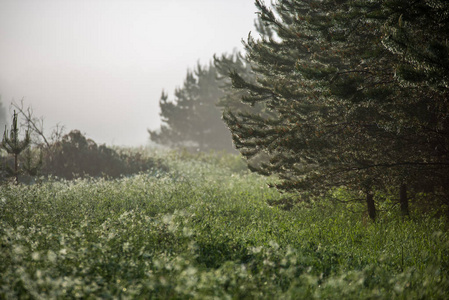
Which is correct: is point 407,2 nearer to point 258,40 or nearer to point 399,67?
point 399,67

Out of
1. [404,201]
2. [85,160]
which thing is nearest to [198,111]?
[85,160]

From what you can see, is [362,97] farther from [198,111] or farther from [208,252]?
[198,111]

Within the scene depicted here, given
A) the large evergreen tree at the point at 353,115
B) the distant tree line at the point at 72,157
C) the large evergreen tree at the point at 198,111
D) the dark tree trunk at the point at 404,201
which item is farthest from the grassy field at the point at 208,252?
the large evergreen tree at the point at 198,111

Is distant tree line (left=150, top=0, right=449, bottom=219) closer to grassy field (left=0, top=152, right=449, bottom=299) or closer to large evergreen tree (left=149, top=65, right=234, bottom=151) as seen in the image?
grassy field (left=0, top=152, right=449, bottom=299)

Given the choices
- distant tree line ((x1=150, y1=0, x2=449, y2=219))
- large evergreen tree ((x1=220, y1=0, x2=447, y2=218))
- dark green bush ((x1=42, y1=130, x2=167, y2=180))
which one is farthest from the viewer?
dark green bush ((x1=42, y1=130, x2=167, y2=180))

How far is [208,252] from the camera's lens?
5184mm

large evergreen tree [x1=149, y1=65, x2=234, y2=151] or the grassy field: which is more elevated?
large evergreen tree [x1=149, y1=65, x2=234, y2=151]

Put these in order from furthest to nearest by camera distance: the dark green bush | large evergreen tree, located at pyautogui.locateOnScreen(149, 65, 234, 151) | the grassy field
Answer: large evergreen tree, located at pyautogui.locateOnScreen(149, 65, 234, 151) < the dark green bush < the grassy field

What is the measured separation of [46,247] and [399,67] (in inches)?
237

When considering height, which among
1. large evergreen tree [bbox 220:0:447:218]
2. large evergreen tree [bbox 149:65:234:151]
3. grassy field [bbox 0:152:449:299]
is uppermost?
large evergreen tree [bbox 149:65:234:151]

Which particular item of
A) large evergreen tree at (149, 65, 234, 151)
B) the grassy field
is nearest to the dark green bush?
the grassy field

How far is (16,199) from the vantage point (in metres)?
8.23

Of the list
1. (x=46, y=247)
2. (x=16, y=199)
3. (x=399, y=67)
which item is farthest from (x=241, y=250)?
(x=16, y=199)

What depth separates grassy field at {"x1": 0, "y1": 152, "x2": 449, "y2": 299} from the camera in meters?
3.65
